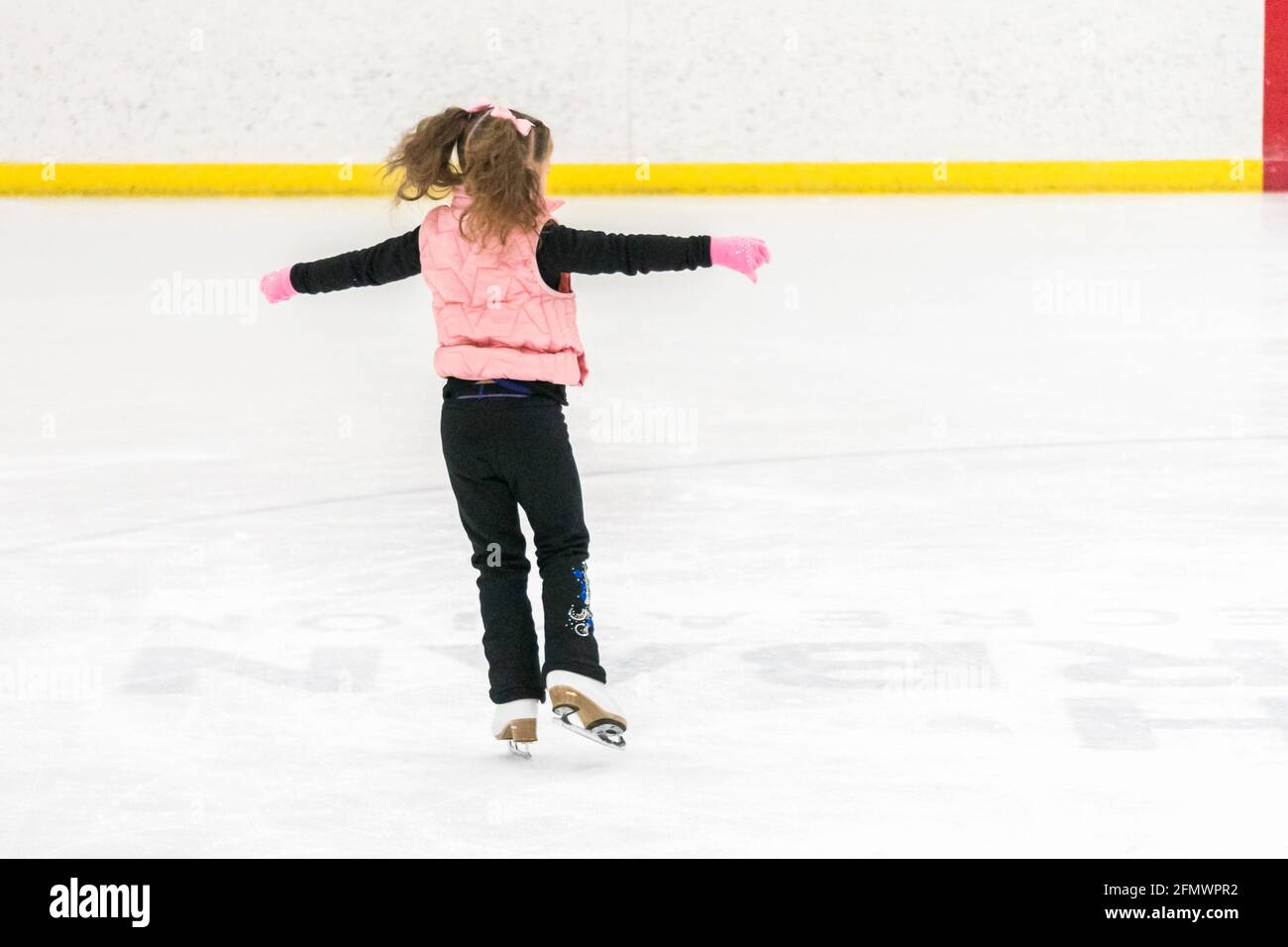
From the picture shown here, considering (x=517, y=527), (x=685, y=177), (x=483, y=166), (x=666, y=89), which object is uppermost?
(x=666, y=89)

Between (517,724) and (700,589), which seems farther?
(700,589)

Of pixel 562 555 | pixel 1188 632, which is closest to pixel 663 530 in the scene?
pixel 1188 632

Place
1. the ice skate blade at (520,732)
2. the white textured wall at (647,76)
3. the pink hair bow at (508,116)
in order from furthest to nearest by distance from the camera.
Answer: the white textured wall at (647,76) < the ice skate blade at (520,732) < the pink hair bow at (508,116)

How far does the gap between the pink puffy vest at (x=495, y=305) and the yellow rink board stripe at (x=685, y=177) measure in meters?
11.6

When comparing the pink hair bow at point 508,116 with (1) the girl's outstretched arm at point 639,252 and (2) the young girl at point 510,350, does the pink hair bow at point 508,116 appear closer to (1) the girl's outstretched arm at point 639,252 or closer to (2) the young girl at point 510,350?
(2) the young girl at point 510,350

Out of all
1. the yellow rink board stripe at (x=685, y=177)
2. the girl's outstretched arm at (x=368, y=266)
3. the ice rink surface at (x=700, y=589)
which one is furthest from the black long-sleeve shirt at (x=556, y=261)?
the yellow rink board stripe at (x=685, y=177)

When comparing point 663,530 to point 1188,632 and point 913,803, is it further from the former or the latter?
point 913,803

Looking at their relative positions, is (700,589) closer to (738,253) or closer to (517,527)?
(517,527)

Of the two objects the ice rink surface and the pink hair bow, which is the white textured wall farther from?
the pink hair bow

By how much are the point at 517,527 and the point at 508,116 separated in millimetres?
591

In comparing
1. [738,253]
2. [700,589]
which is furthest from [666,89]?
[738,253]

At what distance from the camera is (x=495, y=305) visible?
2.92 metres

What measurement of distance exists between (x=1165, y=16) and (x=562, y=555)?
12.6 meters

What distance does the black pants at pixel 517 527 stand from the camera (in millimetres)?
2949
